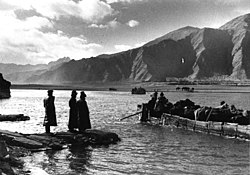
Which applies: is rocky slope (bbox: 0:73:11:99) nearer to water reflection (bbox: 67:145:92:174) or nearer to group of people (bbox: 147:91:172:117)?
group of people (bbox: 147:91:172:117)

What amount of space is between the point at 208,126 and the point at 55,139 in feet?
41.0

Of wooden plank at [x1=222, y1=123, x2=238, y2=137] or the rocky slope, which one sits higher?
the rocky slope

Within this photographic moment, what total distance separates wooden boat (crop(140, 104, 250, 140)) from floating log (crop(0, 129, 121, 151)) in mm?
7991

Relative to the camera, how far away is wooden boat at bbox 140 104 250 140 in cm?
2308

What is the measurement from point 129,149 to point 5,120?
65.9 ft

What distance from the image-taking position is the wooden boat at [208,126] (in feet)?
75.7

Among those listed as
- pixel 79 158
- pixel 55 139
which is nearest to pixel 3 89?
pixel 55 139

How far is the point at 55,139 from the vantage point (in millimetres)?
19266

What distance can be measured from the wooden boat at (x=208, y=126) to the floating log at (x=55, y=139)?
799 cm

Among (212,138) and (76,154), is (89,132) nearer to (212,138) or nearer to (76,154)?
(76,154)

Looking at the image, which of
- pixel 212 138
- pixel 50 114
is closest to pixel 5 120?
pixel 50 114

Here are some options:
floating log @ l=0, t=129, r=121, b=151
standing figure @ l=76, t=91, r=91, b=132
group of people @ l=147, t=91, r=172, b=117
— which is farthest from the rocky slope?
floating log @ l=0, t=129, r=121, b=151

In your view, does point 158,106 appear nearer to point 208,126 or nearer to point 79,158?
point 208,126

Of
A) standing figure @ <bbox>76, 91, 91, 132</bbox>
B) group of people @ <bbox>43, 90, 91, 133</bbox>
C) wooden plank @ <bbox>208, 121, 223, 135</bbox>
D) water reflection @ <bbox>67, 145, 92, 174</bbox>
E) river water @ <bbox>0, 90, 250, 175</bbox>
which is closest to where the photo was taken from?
river water @ <bbox>0, 90, 250, 175</bbox>
